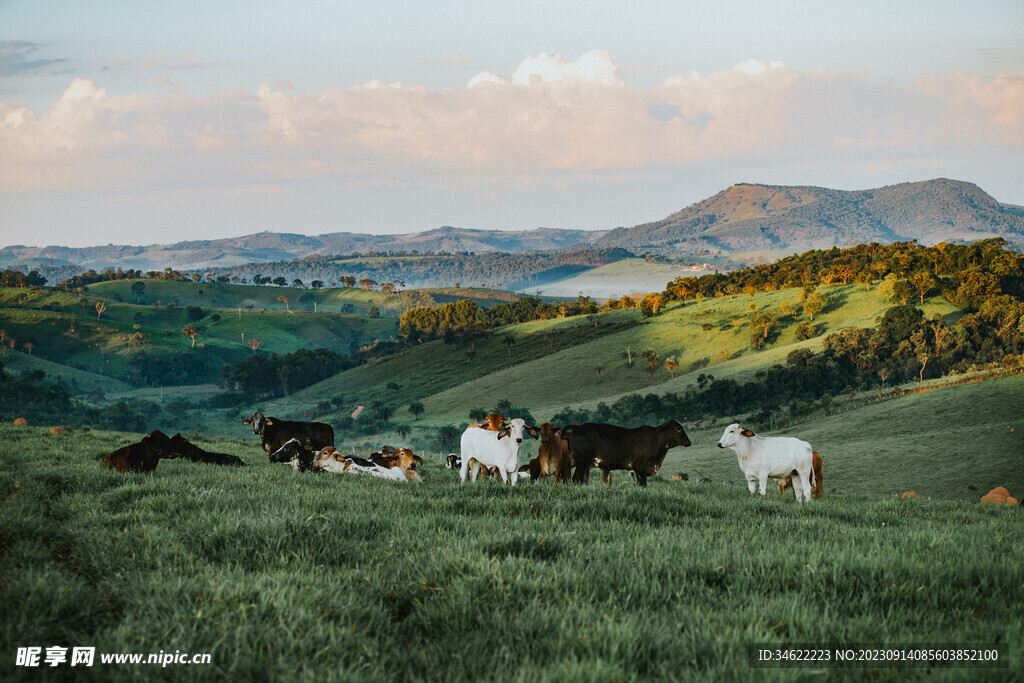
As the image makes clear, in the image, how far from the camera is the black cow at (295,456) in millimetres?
16531

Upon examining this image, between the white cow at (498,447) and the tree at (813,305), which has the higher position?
the tree at (813,305)

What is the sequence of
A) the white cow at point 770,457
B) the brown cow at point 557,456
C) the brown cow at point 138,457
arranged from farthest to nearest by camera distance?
1. the brown cow at point 557,456
2. the white cow at point 770,457
3. the brown cow at point 138,457

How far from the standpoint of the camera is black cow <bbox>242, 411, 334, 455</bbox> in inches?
790

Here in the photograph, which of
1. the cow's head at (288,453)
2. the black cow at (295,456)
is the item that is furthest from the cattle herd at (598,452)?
the cow's head at (288,453)

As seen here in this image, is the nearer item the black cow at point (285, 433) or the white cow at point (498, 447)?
the white cow at point (498, 447)

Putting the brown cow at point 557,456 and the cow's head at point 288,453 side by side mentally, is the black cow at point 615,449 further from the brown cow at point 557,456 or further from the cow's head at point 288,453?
the cow's head at point 288,453

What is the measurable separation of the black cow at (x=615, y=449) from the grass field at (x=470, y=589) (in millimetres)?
5785

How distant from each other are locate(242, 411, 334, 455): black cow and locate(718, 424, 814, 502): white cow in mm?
11258

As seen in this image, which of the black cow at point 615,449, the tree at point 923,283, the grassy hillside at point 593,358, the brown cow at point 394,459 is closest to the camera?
the black cow at point 615,449

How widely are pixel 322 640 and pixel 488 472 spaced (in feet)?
36.8

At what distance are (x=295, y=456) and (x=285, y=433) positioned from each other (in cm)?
314

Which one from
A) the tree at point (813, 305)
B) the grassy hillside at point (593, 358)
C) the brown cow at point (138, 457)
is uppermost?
the tree at point (813, 305)

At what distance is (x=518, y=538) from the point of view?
6.77m

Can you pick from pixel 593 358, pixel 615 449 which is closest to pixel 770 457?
pixel 615 449
